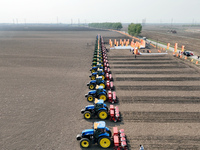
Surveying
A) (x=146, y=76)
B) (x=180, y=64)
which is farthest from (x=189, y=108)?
(x=180, y=64)

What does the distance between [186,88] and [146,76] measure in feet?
18.9

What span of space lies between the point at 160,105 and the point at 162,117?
6.98 ft

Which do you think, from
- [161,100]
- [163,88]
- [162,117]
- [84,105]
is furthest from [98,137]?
[163,88]

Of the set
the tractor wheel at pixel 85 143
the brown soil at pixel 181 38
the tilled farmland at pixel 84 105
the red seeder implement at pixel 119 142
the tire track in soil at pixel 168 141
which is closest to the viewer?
the red seeder implement at pixel 119 142

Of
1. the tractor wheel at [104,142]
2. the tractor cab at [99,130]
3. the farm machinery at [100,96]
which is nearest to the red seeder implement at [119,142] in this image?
the tractor wheel at [104,142]

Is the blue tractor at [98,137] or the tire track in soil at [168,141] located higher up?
the blue tractor at [98,137]

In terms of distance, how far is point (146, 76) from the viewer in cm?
2344

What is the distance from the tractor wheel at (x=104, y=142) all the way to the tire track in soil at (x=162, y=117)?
3.63 meters

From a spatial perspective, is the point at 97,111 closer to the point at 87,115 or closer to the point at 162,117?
the point at 87,115

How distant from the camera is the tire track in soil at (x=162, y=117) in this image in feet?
43.1

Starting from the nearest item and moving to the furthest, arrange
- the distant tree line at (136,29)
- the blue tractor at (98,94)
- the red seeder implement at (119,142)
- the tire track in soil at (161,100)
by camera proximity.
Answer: the red seeder implement at (119,142), the blue tractor at (98,94), the tire track in soil at (161,100), the distant tree line at (136,29)

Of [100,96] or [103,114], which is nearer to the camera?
[103,114]

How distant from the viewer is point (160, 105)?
50.9ft

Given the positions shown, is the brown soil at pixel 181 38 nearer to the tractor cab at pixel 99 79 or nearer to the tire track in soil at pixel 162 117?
the tire track in soil at pixel 162 117
